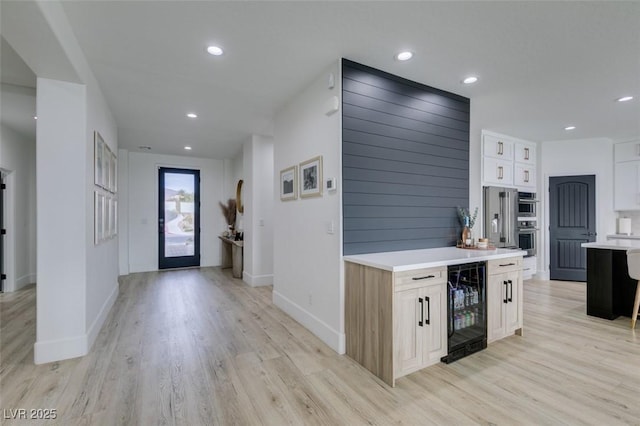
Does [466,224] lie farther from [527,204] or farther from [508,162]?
[527,204]

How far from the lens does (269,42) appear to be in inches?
97.7

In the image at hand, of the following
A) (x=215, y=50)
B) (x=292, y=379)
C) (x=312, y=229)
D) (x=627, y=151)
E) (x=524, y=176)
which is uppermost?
(x=215, y=50)

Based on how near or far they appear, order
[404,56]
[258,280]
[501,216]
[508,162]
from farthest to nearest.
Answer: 1. [508,162]
2. [258,280]
3. [501,216]
4. [404,56]

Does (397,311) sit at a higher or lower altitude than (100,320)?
higher

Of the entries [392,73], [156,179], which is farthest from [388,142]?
[156,179]

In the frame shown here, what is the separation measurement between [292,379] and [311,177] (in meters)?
1.94

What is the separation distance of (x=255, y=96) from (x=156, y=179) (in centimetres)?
445

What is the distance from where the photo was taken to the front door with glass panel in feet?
22.7

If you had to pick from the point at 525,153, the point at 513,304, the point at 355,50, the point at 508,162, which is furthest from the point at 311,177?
the point at 525,153

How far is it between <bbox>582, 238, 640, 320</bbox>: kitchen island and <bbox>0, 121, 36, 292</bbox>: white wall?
875 cm

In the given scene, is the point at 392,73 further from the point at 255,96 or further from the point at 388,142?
the point at 255,96

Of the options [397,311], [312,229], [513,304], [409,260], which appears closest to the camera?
[397,311]

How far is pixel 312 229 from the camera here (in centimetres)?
322

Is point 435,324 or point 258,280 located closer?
point 435,324
